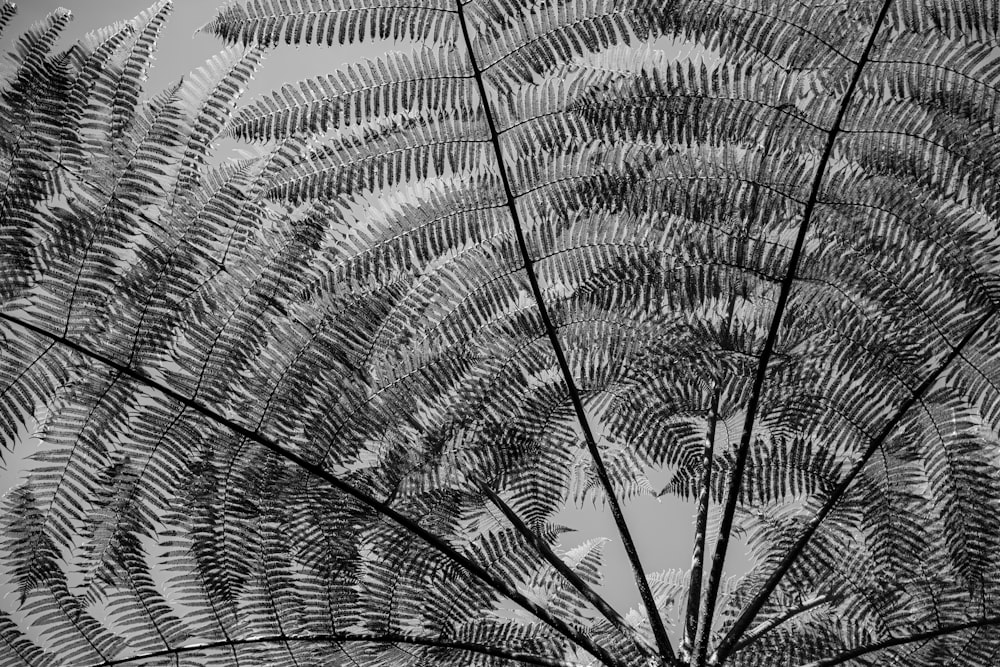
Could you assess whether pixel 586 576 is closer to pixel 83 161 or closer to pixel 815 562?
pixel 815 562

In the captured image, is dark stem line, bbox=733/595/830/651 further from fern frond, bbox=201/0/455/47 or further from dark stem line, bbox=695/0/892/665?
fern frond, bbox=201/0/455/47

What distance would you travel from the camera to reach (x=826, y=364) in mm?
1965

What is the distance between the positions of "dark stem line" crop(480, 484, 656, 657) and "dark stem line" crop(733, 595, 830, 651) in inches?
10.3

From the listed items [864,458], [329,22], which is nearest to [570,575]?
[864,458]

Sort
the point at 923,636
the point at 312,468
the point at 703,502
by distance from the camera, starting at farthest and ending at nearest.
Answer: the point at 703,502 → the point at 312,468 → the point at 923,636

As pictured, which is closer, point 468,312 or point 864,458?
point 864,458

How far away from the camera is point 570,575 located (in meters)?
1.80

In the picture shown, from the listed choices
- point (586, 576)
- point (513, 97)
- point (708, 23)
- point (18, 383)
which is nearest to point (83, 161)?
point (18, 383)

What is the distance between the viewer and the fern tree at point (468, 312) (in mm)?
1825

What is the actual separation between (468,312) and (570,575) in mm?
640

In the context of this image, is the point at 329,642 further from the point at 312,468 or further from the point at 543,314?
the point at 543,314

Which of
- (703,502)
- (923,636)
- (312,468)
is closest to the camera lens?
(923,636)

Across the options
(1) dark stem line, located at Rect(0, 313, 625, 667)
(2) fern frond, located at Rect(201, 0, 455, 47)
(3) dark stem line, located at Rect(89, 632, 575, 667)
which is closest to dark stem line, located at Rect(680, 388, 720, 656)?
(1) dark stem line, located at Rect(0, 313, 625, 667)

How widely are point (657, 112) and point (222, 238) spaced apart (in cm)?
105
